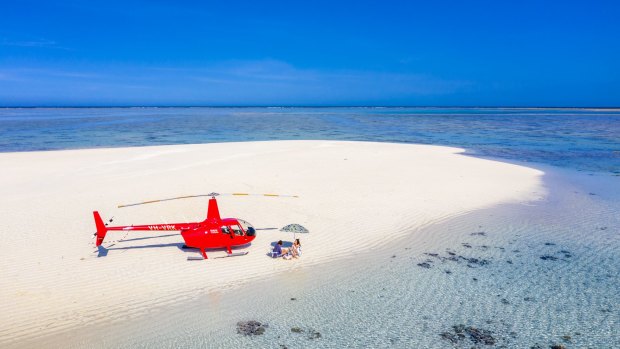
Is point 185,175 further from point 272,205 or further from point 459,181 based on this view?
point 459,181

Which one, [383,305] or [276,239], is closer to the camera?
[383,305]

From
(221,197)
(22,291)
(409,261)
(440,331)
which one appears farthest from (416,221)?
(22,291)

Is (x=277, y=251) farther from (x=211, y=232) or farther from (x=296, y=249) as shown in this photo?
(x=211, y=232)

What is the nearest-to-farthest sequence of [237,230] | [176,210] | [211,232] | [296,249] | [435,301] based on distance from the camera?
[435,301], [296,249], [211,232], [237,230], [176,210]

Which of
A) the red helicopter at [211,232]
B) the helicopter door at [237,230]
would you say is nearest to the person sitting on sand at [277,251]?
the red helicopter at [211,232]

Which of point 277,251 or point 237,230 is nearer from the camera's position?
point 277,251

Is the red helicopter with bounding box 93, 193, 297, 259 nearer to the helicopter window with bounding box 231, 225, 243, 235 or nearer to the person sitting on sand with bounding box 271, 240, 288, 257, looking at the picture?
the helicopter window with bounding box 231, 225, 243, 235

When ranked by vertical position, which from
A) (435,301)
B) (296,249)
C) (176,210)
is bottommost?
(435,301)

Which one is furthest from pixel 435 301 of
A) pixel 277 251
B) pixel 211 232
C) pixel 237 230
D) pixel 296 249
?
pixel 211 232

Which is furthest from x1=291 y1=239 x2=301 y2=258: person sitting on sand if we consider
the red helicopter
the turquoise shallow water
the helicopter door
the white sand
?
the helicopter door
